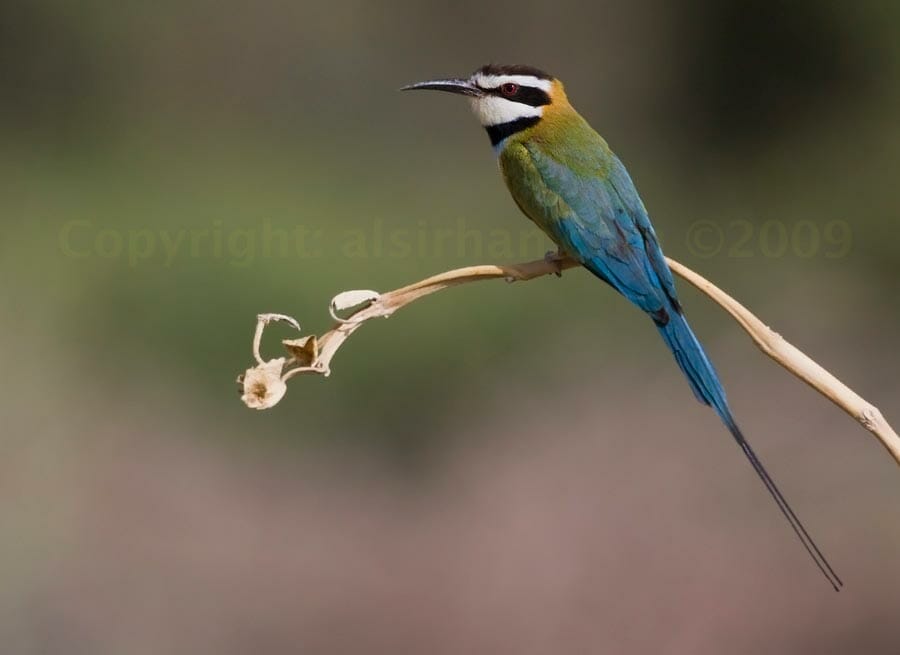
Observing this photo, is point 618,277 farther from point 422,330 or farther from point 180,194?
point 180,194

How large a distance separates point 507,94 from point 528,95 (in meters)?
0.05

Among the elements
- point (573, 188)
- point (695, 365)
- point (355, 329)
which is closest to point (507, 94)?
point (573, 188)

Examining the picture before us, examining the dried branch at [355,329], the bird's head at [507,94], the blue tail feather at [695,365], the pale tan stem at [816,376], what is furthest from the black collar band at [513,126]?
the pale tan stem at [816,376]

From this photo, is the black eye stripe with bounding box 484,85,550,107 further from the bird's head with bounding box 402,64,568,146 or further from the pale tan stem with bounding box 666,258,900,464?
the pale tan stem with bounding box 666,258,900,464

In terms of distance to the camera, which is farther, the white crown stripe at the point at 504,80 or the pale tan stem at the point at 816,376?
the white crown stripe at the point at 504,80

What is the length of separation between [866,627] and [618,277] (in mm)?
2127

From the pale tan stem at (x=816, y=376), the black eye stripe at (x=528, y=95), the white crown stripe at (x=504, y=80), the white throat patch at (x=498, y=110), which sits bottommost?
the pale tan stem at (x=816, y=376)

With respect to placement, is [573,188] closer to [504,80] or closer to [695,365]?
[504,80]

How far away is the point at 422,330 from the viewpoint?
4543 millimetres

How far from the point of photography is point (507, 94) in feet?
7.77

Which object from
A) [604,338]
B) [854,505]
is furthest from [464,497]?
[854,505]

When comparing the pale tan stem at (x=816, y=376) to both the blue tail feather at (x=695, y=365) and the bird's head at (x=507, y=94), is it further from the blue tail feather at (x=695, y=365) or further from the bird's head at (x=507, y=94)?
the bird's head at (x=507, y=94)

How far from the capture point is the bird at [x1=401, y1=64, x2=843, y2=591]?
79.2 inches

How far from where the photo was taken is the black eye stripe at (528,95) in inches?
93.1
